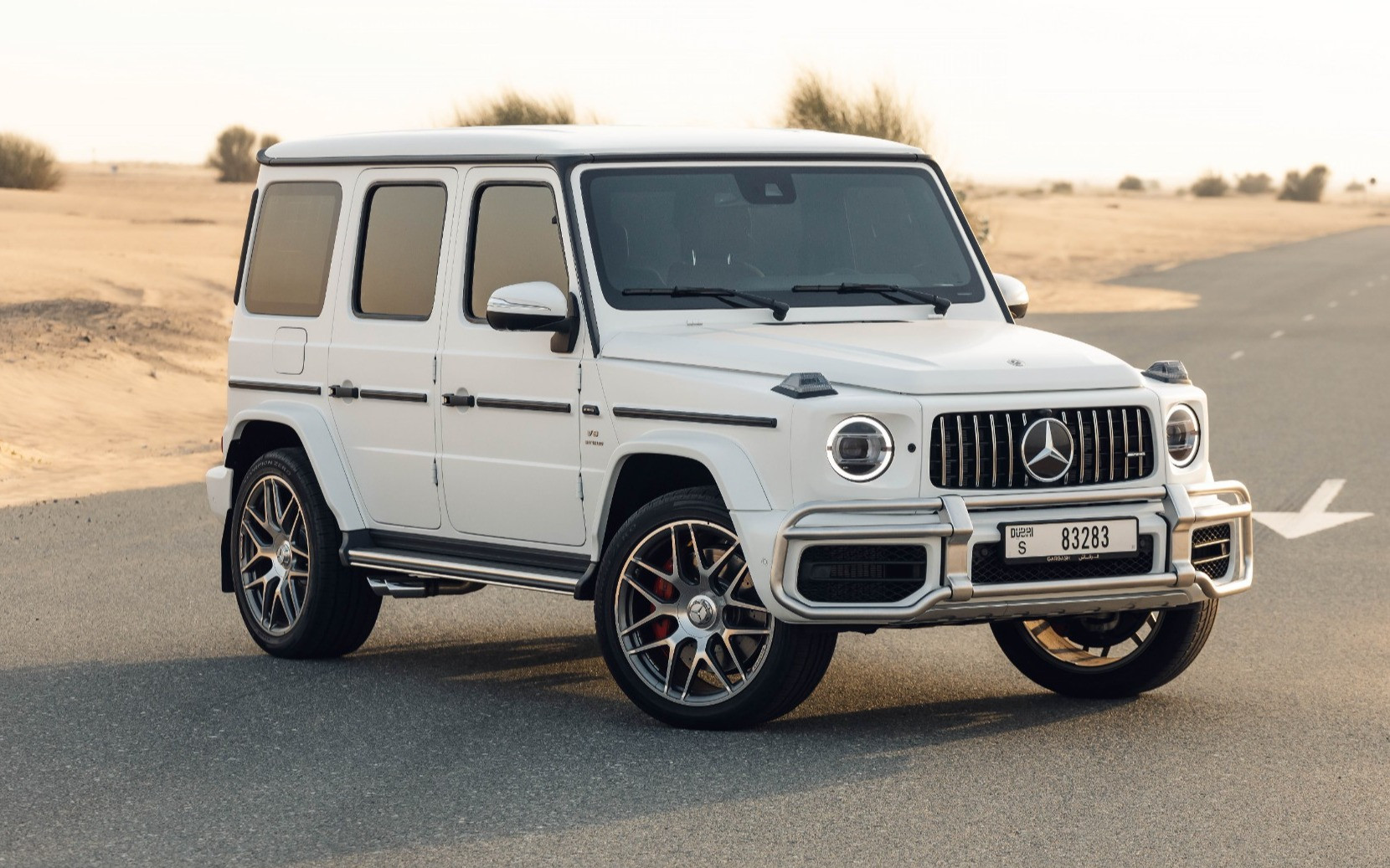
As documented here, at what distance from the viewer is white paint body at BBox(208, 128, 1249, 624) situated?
6727 mm

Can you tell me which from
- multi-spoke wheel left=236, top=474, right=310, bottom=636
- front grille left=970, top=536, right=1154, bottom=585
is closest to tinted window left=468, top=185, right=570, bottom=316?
multi-spoke wheel left=236, top=474, right=310, bottom=636

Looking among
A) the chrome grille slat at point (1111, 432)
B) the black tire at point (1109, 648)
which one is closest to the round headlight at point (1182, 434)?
the chrome grille slat at point (1111, 432)

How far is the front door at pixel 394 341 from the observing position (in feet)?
26.8

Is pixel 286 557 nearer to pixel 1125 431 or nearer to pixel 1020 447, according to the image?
pixel 1020 447

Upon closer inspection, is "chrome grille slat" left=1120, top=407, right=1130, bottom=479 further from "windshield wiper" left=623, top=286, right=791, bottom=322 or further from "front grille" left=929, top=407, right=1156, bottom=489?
"windshield wiper" left=623, top=286, right=791, bottom=322

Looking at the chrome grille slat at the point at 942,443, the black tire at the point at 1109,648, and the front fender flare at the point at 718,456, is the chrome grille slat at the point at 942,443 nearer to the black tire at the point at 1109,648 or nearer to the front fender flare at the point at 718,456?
the front fender flare at the point at 718,456

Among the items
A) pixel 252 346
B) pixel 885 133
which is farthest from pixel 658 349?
pixel 885 133

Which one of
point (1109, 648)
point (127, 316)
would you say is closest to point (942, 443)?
point (1109, 648)

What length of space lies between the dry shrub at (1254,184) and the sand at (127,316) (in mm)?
84735

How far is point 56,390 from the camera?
21.5m

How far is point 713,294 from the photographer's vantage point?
771cm

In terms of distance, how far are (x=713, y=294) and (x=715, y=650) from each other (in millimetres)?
1409

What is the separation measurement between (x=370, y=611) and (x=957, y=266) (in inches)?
110

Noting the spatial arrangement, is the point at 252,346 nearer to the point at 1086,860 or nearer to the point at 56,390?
the point at 1086,860
